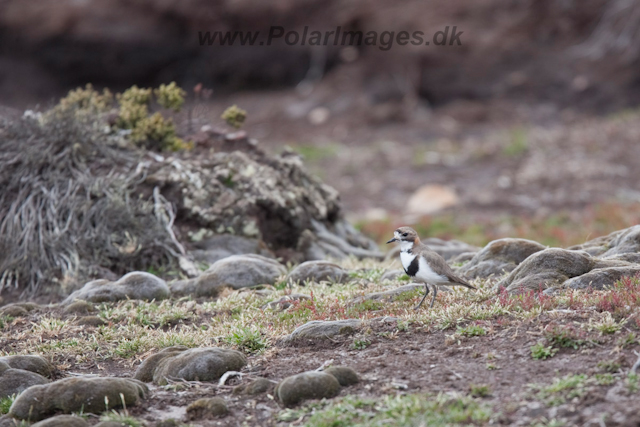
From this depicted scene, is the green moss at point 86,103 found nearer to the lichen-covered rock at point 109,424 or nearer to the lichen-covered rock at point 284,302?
the lichen-covered rock at point 284,302

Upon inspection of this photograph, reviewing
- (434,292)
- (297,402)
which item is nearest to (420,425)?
(297,402)

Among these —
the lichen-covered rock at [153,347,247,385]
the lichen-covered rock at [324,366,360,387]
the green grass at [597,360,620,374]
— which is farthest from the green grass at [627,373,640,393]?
the lichen-covered rock at [153,347,247,385]

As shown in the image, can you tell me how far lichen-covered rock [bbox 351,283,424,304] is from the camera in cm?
648

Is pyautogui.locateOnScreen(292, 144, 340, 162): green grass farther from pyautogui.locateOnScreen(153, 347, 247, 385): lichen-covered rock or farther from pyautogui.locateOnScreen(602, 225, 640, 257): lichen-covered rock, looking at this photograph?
pyautogui.locateOnScreen(153, 347, 247, 385): lichen-covered rock

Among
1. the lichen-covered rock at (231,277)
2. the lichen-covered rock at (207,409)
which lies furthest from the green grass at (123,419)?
the lichen-covered rock at (231,277)

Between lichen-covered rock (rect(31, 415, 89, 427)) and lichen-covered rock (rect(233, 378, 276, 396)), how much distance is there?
1.00 meters

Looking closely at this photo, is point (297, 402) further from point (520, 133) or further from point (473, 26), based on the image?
point (473, 26)

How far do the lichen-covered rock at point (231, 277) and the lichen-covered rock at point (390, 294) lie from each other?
55.9 inches

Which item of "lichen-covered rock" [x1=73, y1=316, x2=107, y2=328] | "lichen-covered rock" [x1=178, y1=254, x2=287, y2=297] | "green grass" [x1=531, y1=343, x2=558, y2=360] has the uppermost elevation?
"lichen-covered rock" [x1=178, y1=254, x2=287, y2=297]

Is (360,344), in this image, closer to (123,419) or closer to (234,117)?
(123,419)

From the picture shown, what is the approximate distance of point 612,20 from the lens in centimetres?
2381

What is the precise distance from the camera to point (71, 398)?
4.44 meters

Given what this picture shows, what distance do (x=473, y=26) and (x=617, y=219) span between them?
12.8 m

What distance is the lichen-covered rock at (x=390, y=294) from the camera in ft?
21.3
